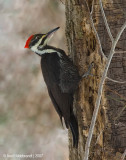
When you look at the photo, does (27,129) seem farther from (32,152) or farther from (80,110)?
(80,110)

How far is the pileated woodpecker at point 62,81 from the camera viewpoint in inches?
127

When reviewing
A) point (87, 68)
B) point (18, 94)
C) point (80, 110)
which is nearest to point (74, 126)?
point (80, 110)

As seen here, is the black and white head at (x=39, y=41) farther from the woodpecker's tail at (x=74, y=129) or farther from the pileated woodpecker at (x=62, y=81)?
the woodpecker's tail at (x=74, y=129)

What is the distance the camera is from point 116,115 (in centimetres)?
270

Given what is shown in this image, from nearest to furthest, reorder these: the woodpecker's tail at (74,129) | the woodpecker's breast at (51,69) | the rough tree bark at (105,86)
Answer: the rough tree bark at (105,86), the woodpecker's tail at (74,129), the woodpecker's breast at (51,69)

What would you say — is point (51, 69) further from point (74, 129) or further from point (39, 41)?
point (74, 129)

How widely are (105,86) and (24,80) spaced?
2712mm

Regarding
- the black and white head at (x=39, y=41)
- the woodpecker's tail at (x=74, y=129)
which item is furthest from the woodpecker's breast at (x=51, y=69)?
the woodpecker's tail at (x=74, y=129)

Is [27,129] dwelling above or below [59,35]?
below

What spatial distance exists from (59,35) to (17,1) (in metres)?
0.92

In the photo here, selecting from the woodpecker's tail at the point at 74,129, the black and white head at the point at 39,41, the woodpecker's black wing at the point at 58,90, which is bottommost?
the woodpecker's tail at the point at 74,129

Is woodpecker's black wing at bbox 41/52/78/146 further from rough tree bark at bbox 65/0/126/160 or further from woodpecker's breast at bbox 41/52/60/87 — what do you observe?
rough tree bark at bbox 65/0/126/160

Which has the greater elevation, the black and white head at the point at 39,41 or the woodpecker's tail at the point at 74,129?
the black and white head at the point at 39,41

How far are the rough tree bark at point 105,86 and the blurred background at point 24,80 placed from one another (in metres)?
2.10
